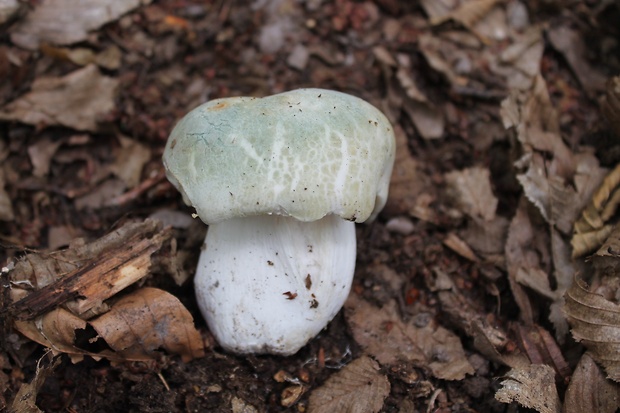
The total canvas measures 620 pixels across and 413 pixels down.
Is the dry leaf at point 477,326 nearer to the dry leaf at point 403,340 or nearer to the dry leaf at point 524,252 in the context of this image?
the dry leaf at point 403,340

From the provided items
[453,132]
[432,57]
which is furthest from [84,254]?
[432,57]

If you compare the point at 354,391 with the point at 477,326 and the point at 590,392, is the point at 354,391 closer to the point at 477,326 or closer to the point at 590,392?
the point at 477,326

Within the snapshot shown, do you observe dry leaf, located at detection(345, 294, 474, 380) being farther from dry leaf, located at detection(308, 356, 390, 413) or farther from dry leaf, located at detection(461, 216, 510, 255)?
dry leaf, located at detection(461, 216, 510, 255)

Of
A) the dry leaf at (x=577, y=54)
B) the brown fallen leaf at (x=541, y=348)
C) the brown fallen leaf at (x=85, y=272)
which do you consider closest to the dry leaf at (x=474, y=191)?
the brown fallen leaf at (x=541, y=348)

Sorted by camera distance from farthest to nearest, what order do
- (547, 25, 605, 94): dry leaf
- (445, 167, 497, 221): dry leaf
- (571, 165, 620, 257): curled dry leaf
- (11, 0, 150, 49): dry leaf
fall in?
(547, 25, 605, 94): dry leaf → (11, 0, 150, 49): dry leaf → (445, 167, 497, 221): dry leaf → (571, 165, 620, 257): curled dry leaf

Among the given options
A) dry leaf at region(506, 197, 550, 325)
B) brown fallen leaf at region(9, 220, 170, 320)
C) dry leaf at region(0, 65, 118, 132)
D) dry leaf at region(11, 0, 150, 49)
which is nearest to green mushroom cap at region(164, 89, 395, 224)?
brown fallen leaf at region(9, 220, 170, 320)

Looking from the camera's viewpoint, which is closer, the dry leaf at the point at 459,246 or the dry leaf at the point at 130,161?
the dry leaf at the point at 459,246

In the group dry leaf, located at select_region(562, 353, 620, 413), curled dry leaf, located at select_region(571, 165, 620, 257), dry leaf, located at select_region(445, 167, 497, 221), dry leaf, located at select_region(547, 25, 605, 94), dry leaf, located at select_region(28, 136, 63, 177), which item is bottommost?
dry leaf, located at select_region(28, 136, 63, 177)

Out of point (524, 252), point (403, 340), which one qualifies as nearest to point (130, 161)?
point (403, 340)
